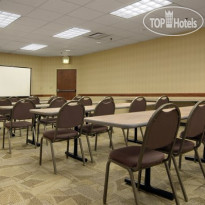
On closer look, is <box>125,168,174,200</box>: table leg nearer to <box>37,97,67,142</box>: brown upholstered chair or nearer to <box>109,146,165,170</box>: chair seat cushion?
<box>109,146,165,170</box>: chair seat cushion

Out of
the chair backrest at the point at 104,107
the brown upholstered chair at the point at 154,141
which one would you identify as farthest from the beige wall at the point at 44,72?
the brown upholstered chair at the point at 154,141

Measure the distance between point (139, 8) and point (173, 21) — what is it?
4.11ft

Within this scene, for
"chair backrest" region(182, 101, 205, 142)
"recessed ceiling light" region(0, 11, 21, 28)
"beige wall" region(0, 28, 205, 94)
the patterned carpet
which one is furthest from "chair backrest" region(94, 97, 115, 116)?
"beige wall" region(0, 28, 205, 94)

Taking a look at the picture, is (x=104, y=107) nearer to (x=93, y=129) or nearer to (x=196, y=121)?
(x=93, y=129)

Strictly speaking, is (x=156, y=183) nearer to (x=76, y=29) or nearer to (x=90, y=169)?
(x=90, y=169)

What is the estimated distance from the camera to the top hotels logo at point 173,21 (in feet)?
15.7

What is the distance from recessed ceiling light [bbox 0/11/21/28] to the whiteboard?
3.87m

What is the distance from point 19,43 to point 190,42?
5.60 metres

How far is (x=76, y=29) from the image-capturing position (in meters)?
6.17

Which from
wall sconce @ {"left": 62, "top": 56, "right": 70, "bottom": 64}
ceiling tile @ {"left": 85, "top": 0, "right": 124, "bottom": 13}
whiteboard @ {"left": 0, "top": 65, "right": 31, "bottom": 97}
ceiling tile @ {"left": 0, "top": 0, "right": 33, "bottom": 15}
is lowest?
whiteboard @ {"left": 0, "top": 65, "right": 31, "bottom": 97}

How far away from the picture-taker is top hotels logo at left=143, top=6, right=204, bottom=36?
479 cm

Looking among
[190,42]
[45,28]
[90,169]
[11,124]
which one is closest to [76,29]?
[45,28]

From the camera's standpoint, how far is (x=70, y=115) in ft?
8.52

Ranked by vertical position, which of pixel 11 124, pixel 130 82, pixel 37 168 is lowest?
pixel 37 168
